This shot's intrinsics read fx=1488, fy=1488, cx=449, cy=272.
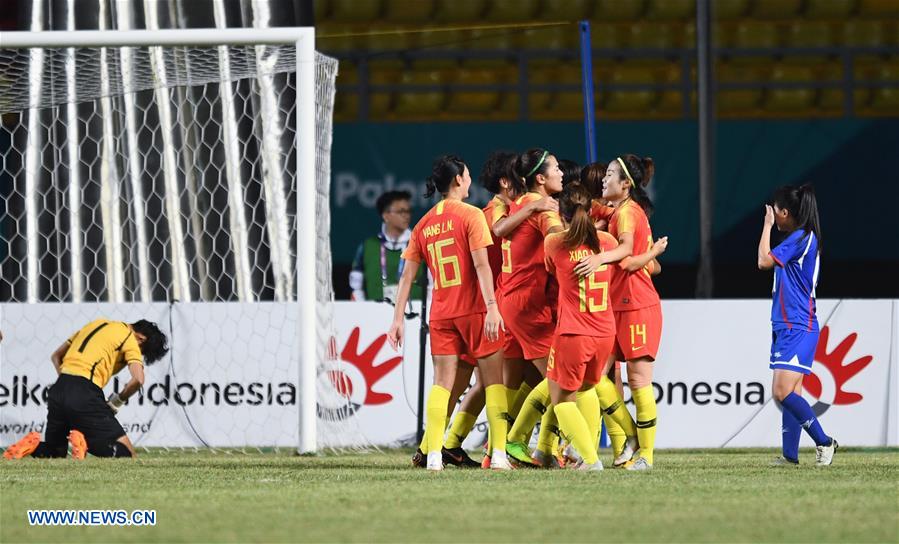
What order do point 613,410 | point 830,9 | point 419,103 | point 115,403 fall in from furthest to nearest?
point 830,9 → point 419,103 → point 115,403 → point 613,410

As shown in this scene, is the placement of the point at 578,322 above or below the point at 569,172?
below

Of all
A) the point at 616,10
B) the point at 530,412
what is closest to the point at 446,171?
the point at 530,412

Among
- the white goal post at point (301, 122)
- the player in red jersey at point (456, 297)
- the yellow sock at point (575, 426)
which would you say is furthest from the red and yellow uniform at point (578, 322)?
the white goal post at point (301, 122)

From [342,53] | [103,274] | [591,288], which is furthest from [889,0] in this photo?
[591,288]

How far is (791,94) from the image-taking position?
16.4 meters

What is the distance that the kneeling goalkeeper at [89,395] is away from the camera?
30.8 ft

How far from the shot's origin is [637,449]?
8180 millimetres

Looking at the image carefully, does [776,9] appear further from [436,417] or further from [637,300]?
Answer: [436,417]

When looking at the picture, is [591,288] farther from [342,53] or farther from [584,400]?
[342,53]

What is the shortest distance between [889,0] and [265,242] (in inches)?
329

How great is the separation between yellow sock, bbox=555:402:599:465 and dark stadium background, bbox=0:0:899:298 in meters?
6.33

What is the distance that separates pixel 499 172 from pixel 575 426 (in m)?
1.61

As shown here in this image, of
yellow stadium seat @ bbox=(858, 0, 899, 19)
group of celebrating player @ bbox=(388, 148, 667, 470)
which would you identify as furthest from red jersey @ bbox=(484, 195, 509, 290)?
yellow stadium seat @ bbox=(858, 0, 899, 19)

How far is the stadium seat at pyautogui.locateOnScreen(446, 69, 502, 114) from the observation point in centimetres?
1620
